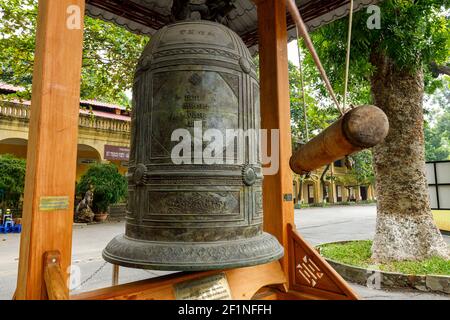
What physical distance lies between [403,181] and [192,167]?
5088mm

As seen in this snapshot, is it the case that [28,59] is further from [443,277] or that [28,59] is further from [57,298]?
[443,277]

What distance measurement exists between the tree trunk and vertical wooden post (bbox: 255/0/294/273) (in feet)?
11.3

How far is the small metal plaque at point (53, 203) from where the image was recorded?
1.75 m

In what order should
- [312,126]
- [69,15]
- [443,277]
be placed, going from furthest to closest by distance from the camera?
[312,126], [443,277], [69,15]

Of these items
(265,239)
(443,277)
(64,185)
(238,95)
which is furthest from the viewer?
(443,277)

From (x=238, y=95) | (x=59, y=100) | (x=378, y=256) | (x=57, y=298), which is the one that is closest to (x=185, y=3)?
(x=238, y=95)

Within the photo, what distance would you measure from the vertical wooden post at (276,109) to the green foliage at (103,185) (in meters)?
12.1

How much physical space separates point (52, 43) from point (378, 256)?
19.9 feet

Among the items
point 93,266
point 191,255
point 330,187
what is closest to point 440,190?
point 93,266

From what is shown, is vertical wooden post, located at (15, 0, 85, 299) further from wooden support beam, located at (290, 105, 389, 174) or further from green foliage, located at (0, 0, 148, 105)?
green foliage, located at (0, 0, 148, 105)

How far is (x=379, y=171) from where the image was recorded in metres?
6.04

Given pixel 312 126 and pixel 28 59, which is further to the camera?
pixel 312 126

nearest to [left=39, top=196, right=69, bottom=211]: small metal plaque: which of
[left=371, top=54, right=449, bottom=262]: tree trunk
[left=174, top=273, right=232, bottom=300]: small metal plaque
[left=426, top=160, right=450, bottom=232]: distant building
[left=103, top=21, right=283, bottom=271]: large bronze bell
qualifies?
[left=103, top=21, right=283, bottom=271]: large bronze bell

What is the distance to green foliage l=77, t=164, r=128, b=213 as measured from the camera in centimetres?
1391
